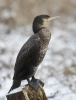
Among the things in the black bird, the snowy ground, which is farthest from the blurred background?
the black bird

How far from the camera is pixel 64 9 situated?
12594mm

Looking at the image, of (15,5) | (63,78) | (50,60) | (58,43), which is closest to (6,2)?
(15,5)

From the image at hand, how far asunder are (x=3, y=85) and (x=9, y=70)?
83 cm

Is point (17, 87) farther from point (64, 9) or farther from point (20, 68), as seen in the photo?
point (64, 9)

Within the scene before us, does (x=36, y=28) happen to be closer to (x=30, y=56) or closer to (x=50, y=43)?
(x=30, y=56)

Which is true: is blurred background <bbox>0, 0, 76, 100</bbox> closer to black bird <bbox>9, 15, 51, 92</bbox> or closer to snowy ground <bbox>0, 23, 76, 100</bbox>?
snowy ground <bbox>0, 23, 76, 100</bbox>

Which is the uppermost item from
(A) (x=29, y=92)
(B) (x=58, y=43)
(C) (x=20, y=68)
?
(B) (x=58, y=43)

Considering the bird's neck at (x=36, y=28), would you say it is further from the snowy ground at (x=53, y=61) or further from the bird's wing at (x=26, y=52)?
the snowy ground at (x=53, y=61)

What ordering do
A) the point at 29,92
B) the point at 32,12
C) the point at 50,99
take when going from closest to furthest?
the point at 29,92, the point at 50,99, the point at 32,12

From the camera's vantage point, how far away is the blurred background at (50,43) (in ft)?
27.1

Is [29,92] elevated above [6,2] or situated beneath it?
situated beneath

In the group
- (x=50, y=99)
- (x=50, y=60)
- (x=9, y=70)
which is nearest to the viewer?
(x=50, y=99)

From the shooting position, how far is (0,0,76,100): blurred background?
825 cm

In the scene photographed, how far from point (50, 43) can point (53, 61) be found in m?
1.24
